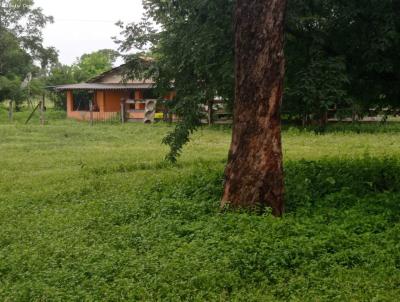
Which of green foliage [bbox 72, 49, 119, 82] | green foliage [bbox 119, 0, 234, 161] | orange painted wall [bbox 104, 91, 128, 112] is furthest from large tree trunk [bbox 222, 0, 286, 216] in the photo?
green foliage [bbox 72, 49, 119, 82]

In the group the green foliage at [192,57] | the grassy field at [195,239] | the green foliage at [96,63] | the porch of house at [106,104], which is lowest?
the grassy field at [195,239]

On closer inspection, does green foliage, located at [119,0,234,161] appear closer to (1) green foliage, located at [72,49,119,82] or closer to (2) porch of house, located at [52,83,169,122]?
(2) porch of house, located at [52,83,169,122]

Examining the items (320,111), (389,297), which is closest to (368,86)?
(320,111)

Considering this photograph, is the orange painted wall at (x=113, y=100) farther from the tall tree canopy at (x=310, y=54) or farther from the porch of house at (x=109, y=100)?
the tall tree canopy at (x=310, y=54)

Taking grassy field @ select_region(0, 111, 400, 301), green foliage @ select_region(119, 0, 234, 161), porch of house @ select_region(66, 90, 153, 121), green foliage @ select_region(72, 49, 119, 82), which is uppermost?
green foliage @ select_region(72, 49, 119, 82)

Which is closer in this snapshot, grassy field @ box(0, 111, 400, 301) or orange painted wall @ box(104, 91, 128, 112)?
grassy field @ box(0, 111, 400, 301)

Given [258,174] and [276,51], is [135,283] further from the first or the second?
[276,51]

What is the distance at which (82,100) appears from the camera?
40.5m

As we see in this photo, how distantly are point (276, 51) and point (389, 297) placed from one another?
3.46 m

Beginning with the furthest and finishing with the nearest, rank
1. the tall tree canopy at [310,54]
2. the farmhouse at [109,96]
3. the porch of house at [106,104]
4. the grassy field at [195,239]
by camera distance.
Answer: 1. the porch of house at [106,104]
2. the farmhouse at [109,96]
3. the tall tree canopy at [310,54]
4. the grassy field at [195,239]

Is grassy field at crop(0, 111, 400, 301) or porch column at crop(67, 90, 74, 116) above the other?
porch column at crop(67, 90, 74, 116)

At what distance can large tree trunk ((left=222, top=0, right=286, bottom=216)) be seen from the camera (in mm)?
6852

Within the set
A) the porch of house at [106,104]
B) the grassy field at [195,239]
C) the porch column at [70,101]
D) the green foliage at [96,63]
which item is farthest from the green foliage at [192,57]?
the green foliage at [96,63]

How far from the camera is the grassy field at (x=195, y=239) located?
16.0ft
